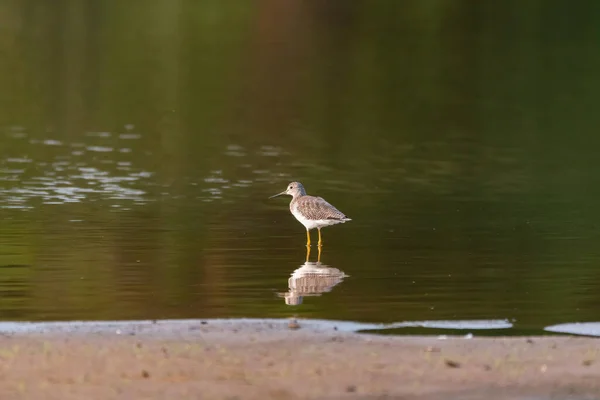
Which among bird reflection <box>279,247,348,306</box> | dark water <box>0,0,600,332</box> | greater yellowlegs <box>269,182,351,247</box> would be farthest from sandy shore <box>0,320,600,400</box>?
greater yellowlegs <box>269,182,351,247</box>

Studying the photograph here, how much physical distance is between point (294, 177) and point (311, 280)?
12.0 metres

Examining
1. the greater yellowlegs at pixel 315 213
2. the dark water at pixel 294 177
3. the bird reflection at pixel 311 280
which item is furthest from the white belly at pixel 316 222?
the bird reflection at pixel 311 280

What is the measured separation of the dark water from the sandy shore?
70.9 inches

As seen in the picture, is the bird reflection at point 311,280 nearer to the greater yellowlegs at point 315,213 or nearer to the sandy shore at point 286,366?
the greater yellowlegs at point 315,213

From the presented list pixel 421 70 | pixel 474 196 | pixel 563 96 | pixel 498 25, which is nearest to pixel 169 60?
pixel 421 70

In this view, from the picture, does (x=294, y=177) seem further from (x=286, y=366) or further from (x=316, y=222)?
(x=286, y=366)

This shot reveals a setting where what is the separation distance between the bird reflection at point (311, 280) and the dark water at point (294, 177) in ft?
0.21

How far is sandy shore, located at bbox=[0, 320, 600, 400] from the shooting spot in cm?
1152

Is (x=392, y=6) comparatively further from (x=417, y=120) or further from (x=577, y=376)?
(x=577, y=376)

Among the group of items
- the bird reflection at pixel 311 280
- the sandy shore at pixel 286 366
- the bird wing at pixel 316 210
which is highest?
the bird wing at pixel 316 210

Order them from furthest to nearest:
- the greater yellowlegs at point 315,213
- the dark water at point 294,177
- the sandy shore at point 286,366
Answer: the greater yellowlegs at point 315,213 < the dark water at point 294,177 < the sandy shore at point 286,366

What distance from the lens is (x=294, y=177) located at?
97.0 ft

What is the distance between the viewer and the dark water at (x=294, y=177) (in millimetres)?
16875

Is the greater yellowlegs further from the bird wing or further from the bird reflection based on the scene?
the bird reflection
